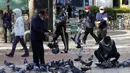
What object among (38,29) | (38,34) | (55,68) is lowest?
(55,68)

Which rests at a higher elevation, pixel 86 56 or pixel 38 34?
pixel 38 34

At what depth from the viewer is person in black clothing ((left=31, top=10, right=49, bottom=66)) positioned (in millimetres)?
11383

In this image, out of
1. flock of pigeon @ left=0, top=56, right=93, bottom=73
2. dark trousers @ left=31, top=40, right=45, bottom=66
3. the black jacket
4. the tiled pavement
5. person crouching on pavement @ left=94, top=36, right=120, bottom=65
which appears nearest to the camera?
flock of pigeon @ left=0, top=56, right=93, bottom=73

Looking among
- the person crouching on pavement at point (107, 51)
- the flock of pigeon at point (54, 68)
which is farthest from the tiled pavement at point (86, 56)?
the flock of pigeon at point (54, 68)

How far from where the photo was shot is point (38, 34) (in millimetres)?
11516

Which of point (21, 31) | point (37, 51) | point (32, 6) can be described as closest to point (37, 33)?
point (37, 51)

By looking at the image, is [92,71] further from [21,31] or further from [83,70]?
[21,31]

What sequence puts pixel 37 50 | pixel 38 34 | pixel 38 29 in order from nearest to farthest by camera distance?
pixel 38 29 → pixel 38 34 → pixel 37 50

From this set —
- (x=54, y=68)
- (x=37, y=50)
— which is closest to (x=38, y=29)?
(x=37, y=50)

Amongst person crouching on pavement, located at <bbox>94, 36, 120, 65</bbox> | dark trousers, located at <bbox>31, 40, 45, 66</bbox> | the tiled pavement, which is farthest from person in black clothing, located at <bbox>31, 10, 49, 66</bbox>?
person crouching on pavement, located at <bbox>94, 36, 120, 65</bbox>

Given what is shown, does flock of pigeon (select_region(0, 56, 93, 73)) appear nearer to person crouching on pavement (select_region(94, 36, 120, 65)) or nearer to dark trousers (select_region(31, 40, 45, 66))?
dark trousers (select_region(31, 40, 45, 66))

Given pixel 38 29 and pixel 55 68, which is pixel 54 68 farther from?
pixel 38 29

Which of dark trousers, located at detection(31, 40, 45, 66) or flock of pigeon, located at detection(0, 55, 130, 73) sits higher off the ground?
dark trousers, located at detection(31, 40, 45, 66)

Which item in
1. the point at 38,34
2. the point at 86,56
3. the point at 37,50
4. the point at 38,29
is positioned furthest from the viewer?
the point at 86,56
